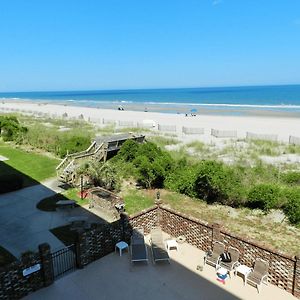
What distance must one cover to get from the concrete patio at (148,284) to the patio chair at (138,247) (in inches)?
9.4

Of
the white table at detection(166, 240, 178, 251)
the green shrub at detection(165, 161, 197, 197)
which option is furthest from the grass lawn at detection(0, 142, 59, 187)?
the white table at detection(166, 240, 178, 251)

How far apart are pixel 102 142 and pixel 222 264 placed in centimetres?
1373

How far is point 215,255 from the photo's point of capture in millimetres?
9289

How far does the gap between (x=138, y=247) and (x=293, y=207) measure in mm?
6787

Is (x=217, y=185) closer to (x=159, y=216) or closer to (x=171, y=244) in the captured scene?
(x=159, y=216)

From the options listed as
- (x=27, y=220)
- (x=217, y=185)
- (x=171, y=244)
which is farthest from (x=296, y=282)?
(x=27, y=220)

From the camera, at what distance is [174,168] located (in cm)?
1752

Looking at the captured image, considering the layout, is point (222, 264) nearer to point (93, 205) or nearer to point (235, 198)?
point (235, 198)

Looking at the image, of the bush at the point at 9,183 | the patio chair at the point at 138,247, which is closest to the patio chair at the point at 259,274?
the patio chair at the point at 138,247

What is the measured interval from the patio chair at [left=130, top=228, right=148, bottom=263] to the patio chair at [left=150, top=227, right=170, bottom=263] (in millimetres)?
289

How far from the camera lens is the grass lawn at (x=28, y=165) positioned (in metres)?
18.9

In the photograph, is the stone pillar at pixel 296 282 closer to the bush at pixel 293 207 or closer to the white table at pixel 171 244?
the white table at pixel 171 244

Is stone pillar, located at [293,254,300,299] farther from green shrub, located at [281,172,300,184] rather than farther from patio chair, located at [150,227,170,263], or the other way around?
green shrub, located at [281,172,300,184]

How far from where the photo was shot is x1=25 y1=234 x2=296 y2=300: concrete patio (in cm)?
797
